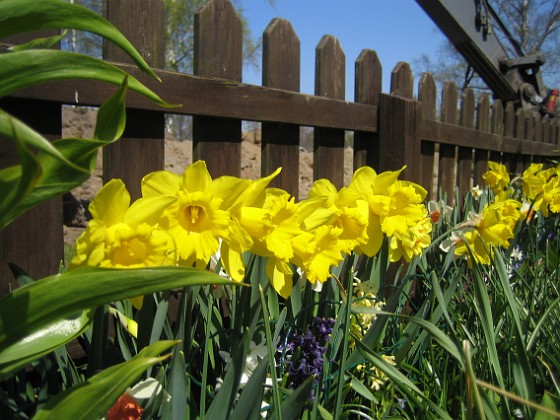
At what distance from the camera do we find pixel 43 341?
0.61 metres

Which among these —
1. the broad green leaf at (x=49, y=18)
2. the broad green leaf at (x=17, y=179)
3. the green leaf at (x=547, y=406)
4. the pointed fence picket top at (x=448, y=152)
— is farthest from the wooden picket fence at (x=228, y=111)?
the green leaf at (x=547, y=406)

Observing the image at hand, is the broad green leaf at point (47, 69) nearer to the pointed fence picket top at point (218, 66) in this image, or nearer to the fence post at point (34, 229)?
the fence post at point (34, 229)

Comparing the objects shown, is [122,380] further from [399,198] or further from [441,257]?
[441,257]

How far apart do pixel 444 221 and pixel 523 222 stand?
324mm

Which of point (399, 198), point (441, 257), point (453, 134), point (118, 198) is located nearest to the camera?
point (118, 198)

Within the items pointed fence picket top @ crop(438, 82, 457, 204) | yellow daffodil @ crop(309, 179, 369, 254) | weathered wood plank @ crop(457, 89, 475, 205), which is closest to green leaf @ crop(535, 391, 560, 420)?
yellow daffodil @ crop(309, 179, 369, 254)

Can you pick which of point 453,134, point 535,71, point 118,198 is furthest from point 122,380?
point 535,71

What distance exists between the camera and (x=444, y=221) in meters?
2.49

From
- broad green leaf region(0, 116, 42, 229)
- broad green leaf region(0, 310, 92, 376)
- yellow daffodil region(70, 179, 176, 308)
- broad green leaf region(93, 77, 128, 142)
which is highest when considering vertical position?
broad green leaf region(93, 77, 128, 142)

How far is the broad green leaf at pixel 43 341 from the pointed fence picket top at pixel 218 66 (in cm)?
122

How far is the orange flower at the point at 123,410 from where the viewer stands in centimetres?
73

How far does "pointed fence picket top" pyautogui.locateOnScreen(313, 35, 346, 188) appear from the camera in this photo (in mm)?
2406

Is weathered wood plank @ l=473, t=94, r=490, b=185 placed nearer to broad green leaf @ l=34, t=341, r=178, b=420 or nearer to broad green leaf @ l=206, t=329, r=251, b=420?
broad green leaf @ l=206, t=329, r=251, b=420

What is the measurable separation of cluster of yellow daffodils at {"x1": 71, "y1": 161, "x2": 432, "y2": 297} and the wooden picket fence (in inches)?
25.4
